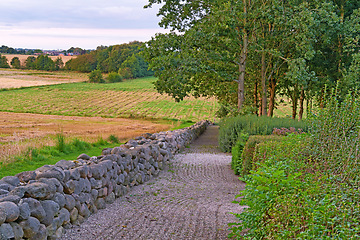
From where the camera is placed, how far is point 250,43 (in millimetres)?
19172

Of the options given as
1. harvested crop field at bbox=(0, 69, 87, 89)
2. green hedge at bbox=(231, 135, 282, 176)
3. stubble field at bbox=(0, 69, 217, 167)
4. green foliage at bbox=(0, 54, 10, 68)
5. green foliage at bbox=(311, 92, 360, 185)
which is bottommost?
stubble field at bbox=(0, 69, 217, 167)

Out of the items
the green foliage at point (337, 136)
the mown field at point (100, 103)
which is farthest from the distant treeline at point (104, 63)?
the green foliage at point (337, 136)

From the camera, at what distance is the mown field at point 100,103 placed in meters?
41.6

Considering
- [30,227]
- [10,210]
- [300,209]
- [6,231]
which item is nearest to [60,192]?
[30,227]

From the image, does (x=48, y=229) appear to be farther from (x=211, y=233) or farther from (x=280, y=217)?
(x=280, y=217)

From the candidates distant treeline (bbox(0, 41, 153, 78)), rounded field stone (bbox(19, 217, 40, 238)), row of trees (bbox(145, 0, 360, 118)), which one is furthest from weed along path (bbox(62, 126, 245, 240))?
distant treeline (bbox(0, 41, 153, 78))

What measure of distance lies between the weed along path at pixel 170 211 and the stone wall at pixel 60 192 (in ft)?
0.72

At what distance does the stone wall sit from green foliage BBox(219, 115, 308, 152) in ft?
17.9

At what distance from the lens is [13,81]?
6200cm

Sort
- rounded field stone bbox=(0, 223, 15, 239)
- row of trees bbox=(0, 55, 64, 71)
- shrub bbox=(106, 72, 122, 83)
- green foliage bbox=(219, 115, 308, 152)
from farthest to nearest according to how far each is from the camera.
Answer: row of trees bbox=(0, 55, 64, 71) → shrub bbox=(106, 72, 122, 83) → green foliage bbox=(219, 115, 308, 152) → rounded field stone bbox=(0, 223, 15, 239)

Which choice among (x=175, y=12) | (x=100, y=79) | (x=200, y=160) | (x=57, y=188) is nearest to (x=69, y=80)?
(x=100, y=79)

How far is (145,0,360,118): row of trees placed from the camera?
16.8 meters

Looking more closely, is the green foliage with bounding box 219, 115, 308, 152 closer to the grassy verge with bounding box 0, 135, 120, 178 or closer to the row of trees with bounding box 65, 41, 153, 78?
the grassy verge with bounding box 0, 135, 120, 178

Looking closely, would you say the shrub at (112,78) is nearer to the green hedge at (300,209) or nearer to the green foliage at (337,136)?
the green foliage at (337,136)
